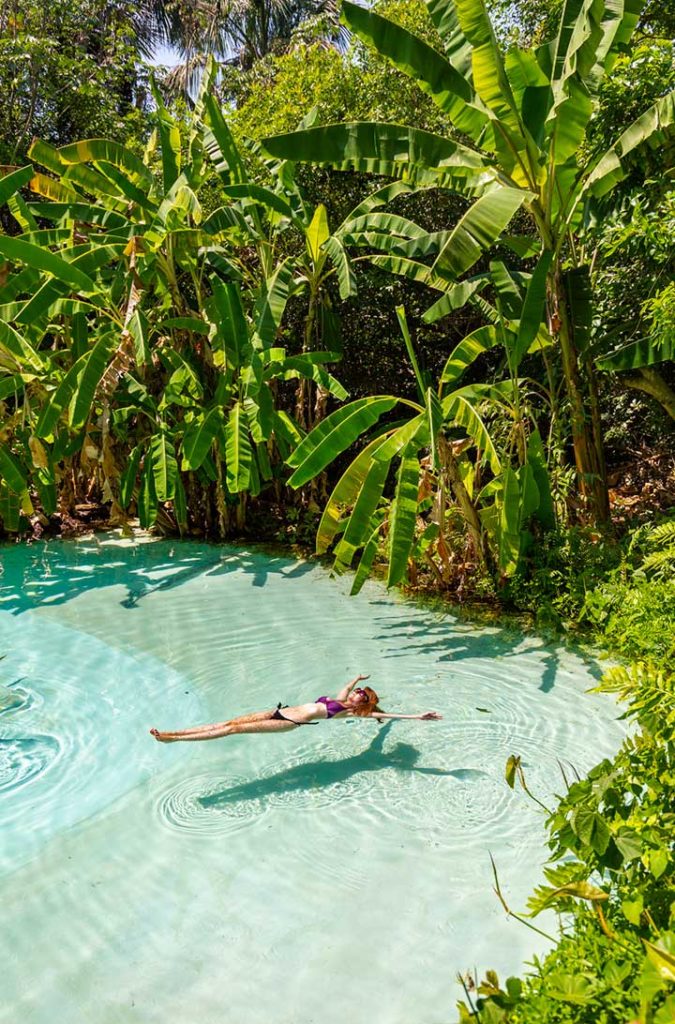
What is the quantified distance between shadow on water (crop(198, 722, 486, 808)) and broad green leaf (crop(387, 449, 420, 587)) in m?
1.35

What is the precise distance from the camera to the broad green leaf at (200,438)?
7113 millimetres

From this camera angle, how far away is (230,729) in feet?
11.7

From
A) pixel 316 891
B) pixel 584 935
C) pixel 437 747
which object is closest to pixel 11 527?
pixel 437 747

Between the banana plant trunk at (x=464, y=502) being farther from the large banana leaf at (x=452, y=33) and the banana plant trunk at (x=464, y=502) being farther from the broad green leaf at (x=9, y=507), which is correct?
the broad green leaf at (x=9, y=507)

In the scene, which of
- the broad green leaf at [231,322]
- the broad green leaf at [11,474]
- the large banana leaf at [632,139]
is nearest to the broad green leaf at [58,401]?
the broad green leaf at [11,474]

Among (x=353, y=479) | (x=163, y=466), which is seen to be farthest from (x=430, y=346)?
(x=353, y=479)

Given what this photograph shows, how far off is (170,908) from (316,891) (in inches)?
20.7

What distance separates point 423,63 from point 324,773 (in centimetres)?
436

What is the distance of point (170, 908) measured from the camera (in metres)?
2.85

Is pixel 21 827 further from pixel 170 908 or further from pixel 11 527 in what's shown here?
pixel 11 527

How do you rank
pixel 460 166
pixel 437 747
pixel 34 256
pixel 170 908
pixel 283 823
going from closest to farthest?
pixel 170 908, pixel 283 823, pixel 437 747, pixel 460 166, pixel 34 256

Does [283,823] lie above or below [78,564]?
below

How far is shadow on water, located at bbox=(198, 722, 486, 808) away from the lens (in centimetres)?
356

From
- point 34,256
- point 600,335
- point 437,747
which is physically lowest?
point 437,747
